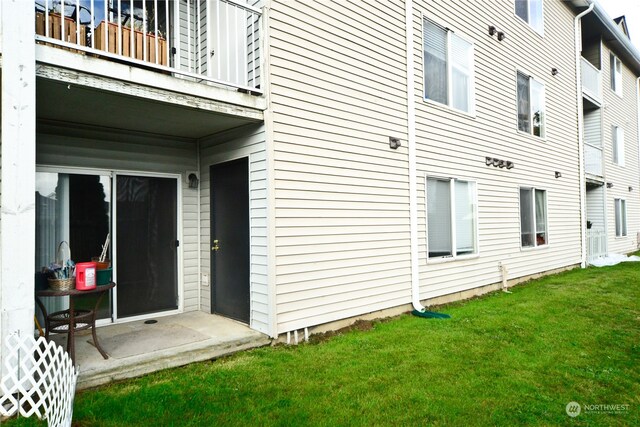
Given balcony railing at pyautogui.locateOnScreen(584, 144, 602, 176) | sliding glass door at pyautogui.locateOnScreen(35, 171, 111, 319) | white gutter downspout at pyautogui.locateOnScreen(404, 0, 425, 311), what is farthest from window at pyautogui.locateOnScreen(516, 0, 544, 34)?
sliding glass door at pyautogui.locateOnScreen(35, 171, 111, 319)

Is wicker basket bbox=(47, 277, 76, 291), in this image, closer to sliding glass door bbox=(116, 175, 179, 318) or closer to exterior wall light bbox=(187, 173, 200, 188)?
sliding glass door bbox=(116, 175, 179, 318)

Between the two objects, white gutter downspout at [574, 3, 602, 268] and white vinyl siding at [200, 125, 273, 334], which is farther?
white gutter downspout at [574, 3, 602, 268]

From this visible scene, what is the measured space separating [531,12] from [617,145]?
885cm

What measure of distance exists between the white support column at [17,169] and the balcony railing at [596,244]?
14.4m

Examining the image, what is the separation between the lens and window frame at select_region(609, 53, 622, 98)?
15.6 m

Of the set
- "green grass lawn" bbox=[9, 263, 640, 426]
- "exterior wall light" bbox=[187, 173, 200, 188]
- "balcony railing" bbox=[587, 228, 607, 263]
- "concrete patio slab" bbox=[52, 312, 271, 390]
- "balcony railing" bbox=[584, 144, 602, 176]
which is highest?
"balcony railing" bbox=[584, 144, 602, 176]

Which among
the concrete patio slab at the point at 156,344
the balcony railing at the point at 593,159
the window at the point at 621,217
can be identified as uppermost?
the balcony railing at the point at 593,159

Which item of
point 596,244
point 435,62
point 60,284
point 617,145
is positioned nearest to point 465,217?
point 435,62

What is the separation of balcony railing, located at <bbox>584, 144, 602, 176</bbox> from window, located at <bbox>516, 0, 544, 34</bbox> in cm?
470

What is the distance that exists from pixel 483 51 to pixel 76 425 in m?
→ 9.16

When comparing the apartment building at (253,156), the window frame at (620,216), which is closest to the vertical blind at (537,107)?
the apartment building at (253,156)

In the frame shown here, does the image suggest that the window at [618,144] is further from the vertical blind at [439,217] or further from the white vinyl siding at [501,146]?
the vertical blind at [439,217]

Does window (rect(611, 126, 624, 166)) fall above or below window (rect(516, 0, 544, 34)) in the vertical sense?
below

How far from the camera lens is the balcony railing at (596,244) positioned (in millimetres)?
13008
